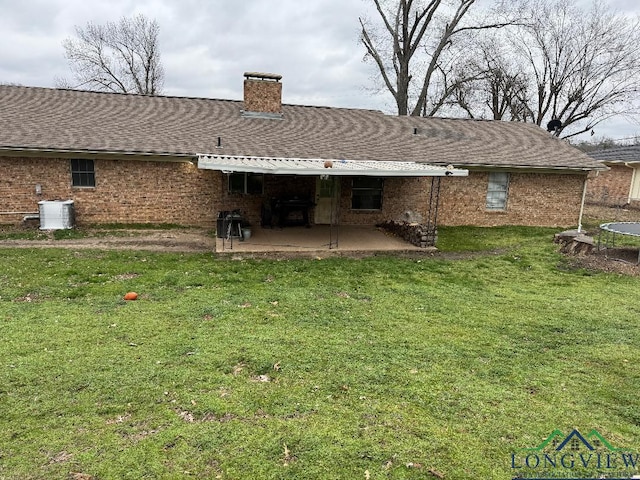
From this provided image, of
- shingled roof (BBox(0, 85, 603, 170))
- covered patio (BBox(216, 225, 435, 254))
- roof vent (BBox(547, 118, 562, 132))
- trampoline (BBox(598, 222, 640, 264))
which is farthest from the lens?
roof vent (BBox(547, 118, 562, 132))

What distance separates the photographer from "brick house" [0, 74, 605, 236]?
1254 cm

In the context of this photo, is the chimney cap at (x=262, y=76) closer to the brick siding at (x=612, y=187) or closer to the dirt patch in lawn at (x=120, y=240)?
the dirt patch in lawn at (x=120, y=240)

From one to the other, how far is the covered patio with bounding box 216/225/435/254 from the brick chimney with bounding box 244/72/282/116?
542cm

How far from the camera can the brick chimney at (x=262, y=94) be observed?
15.9 metres

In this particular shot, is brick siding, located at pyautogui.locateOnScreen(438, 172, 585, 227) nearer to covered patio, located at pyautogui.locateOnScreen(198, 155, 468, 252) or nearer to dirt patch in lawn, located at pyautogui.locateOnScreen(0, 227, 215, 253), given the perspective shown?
covered patio, located at pyautogui.locateOnScreen(198, 155, 468, 252)

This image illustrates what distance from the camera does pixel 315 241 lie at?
11.9 meters

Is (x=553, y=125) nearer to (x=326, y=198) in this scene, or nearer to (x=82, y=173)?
(x=326, y=198)

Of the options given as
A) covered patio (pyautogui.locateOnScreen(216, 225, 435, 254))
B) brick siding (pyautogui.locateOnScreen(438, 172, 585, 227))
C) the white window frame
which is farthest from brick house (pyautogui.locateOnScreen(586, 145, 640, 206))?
covered patio (pyautogui.locateOnScreen(216, 225, 435, 254))

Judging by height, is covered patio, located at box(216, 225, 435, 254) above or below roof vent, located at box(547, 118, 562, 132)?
below

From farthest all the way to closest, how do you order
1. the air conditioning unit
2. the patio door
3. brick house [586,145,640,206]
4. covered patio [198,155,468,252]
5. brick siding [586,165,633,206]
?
brick siding [586,165,633,206] → brick house [586,145,640,206] → the patio door → the air conditioning unit → covered patio [198,155,468,252]

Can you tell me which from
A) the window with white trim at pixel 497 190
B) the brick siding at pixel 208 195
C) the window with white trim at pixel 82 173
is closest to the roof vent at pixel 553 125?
the brick siding at pixel 208 195

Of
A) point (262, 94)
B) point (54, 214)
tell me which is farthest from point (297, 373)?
point (262, 94)

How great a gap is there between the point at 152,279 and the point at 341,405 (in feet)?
17.5

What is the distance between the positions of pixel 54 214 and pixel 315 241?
25.0 ft
